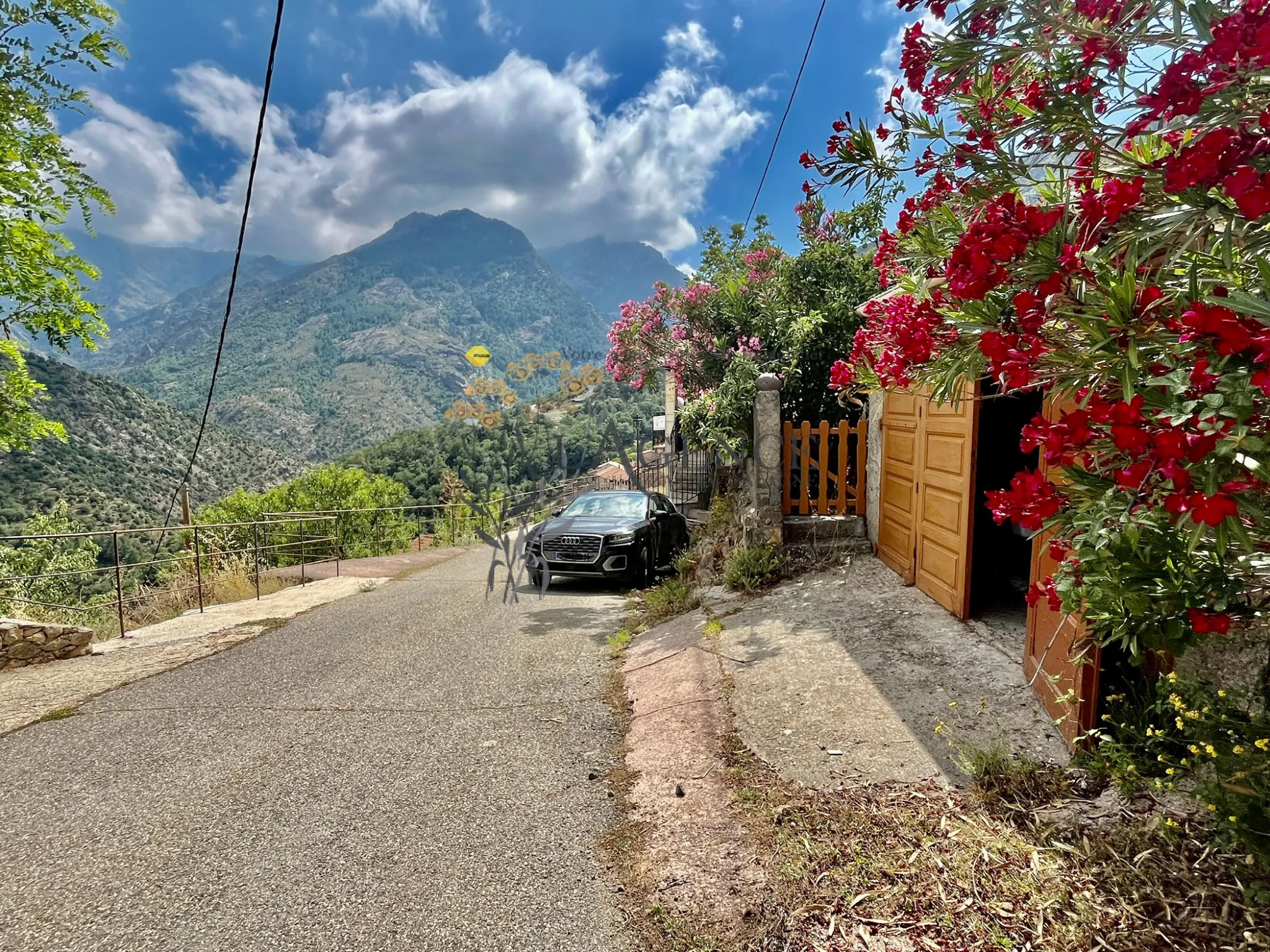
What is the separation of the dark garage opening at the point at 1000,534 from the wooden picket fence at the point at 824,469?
122 centimetres

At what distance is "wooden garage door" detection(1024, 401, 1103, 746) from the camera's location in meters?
2.63

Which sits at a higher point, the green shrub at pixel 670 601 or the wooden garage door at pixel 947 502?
the wooden garage door at pixel 947 502

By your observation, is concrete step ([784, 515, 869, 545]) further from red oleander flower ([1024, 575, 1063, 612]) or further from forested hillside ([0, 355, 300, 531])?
forested hillside ([0, 355, 300, 531])

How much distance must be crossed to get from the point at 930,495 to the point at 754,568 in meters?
→ 1.96

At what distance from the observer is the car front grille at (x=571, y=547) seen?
8.69 m

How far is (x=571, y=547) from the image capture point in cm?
879

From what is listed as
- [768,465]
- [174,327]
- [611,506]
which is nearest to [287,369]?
[174,327]

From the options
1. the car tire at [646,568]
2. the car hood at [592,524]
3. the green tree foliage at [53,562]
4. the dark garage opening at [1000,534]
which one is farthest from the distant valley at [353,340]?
the dark garage opening at [1000,534]

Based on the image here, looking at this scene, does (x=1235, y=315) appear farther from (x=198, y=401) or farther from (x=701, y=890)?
(x=198, y=401)

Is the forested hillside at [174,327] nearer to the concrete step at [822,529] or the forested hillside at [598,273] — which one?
the concrete step at [822,529]

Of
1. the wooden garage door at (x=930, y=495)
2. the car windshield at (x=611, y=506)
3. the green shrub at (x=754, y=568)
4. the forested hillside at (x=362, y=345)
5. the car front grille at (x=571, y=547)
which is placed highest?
the forested hillside at (x=362, y=345)

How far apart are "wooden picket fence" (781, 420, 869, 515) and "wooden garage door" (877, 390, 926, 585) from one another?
44 centimetres

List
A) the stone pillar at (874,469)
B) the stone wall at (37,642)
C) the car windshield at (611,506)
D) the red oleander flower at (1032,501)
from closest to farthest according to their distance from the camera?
the red oleander flower at (1032,501) < the stone wall at (37,642) < the stone pillar at (874,469) < the car windshield at (611,506)

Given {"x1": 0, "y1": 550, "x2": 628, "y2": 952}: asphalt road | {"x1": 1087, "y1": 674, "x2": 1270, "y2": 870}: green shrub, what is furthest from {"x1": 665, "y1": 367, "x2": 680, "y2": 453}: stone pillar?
{"x1": 1087, "y1": 674, "x2": 1270, "y2": 870}: green shrub
